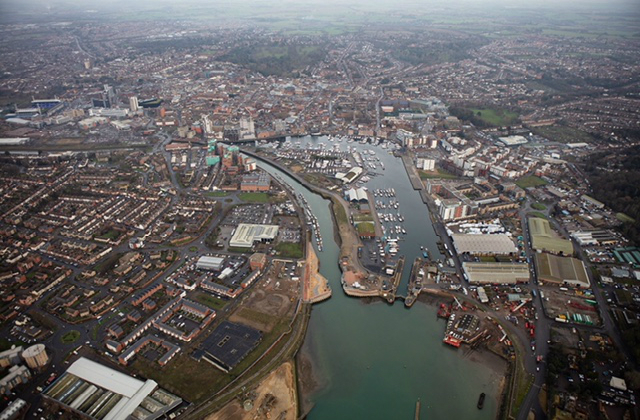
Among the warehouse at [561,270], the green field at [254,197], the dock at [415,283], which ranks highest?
the green field at [254,197]

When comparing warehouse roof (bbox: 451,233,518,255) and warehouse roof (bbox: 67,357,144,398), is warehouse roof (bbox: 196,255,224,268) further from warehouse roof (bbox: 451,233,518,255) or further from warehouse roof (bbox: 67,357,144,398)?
warehouse roof (bbox: 451,233,518,255)

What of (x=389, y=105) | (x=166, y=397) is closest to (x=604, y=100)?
(x=389, y=105)

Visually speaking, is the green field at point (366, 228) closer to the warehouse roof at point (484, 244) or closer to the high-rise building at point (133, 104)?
the warehouse roof at point (484, 244)

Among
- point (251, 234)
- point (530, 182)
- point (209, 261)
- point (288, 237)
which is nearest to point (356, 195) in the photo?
point (288, 237)

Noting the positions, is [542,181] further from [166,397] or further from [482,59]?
[482,59]

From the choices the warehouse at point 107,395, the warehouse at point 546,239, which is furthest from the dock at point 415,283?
the warehouse at point 107,395

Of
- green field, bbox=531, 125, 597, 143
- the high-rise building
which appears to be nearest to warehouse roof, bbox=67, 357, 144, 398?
the high-rise building

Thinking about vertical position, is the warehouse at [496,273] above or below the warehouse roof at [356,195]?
below
